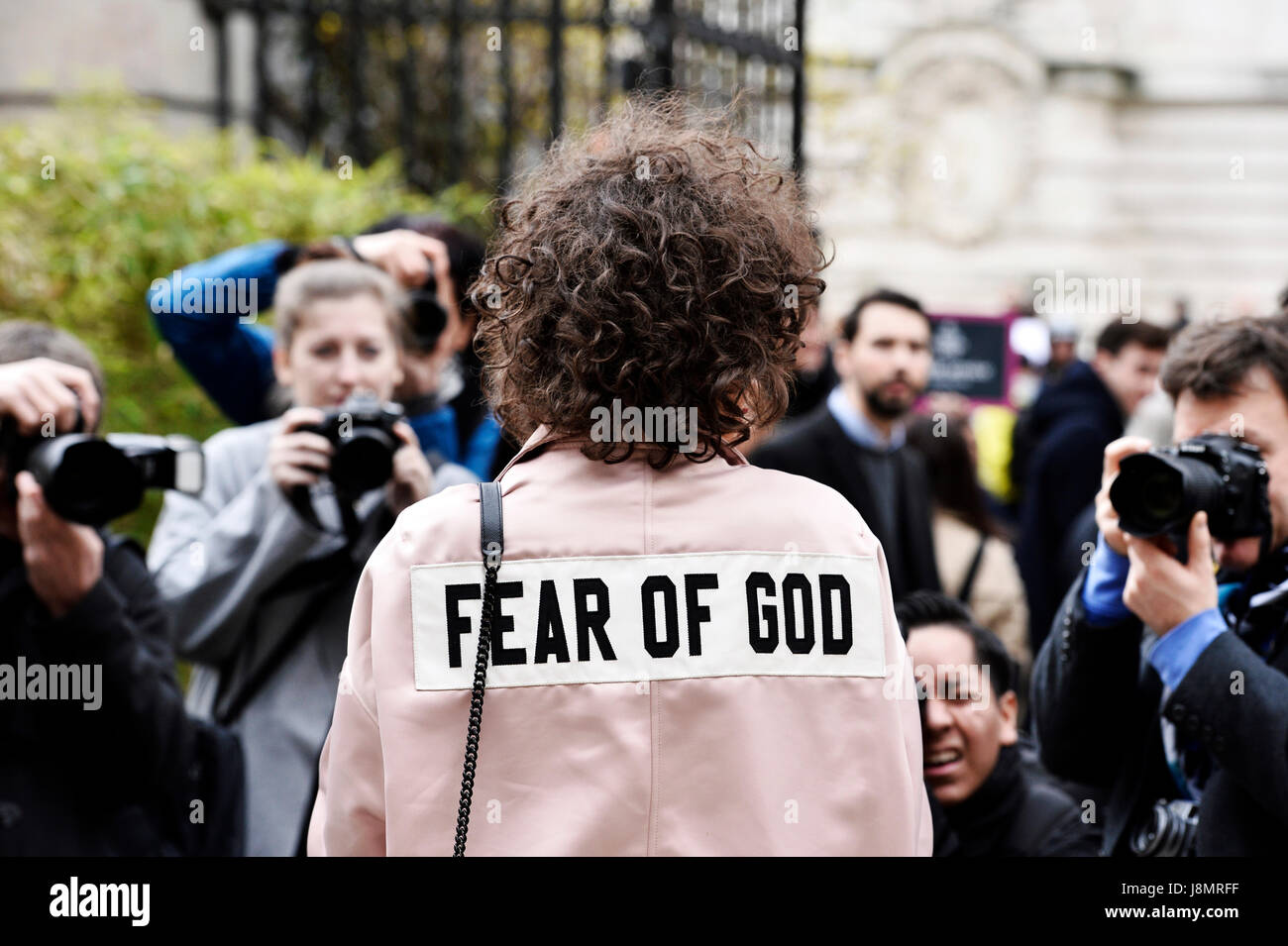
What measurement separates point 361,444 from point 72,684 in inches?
26.2

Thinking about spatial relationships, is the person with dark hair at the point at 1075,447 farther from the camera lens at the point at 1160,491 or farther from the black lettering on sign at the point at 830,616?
the black lettering on sign at the point at 830,616

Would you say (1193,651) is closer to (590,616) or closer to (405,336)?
(590,616)

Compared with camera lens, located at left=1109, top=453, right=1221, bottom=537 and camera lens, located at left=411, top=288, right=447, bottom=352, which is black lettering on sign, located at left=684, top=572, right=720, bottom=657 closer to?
camera lens, located at left=1109, top=453, right=1221, bottom=537

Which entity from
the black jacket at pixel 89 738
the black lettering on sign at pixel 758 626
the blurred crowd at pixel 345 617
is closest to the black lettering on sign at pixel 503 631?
the black lettering on sign at pixel 758 626

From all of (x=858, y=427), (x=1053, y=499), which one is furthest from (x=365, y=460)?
(x=1053, y=499)

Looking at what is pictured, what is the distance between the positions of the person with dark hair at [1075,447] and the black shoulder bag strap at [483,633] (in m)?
4.18

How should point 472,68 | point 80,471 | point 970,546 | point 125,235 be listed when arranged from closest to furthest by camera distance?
point 80,471
point 125,235
point 970,546
point 472,68

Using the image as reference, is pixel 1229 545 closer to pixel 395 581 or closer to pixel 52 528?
pixel 395 581

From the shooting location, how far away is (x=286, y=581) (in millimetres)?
3094

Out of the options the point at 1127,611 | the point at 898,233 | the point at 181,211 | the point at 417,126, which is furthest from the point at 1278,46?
the point at 1127,611

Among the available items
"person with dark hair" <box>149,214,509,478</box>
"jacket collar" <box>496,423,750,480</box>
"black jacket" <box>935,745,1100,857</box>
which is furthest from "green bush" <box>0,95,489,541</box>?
"jacket collar" <box>496,423,750,480</box>

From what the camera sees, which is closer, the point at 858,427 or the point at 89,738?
the point at 89,738

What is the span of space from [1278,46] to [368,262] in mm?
18022
